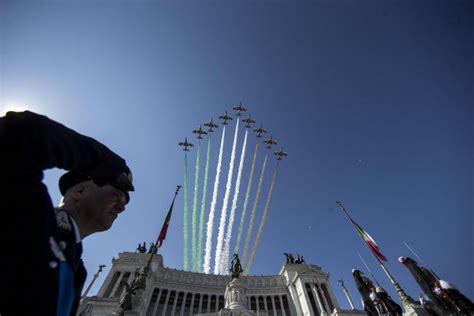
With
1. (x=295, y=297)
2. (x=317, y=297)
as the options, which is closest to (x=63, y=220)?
(x=317, y=297)

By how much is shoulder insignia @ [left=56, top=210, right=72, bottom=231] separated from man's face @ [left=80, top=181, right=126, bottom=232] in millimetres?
279

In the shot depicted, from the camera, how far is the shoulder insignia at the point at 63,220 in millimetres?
1933

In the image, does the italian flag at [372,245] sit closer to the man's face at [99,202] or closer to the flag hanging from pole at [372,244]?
the flag hanging from pole at [372,244]

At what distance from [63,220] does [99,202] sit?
395 millimetres

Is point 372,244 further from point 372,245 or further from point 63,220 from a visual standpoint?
point 63,220

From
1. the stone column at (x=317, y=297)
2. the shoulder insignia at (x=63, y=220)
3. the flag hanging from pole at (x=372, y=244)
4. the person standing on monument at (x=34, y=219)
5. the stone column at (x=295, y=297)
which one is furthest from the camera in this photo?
the stone column at (x=295, y=297)

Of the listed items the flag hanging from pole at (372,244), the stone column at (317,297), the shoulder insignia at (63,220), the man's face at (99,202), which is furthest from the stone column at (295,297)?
the shoulder insignia at (63,220)

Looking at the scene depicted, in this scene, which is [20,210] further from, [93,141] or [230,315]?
[230,315]

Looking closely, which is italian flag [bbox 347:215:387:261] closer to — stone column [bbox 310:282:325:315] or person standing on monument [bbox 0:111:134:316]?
person standing on monument [bbox 0:111:134:316]

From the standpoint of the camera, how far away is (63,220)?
1987 millimetres

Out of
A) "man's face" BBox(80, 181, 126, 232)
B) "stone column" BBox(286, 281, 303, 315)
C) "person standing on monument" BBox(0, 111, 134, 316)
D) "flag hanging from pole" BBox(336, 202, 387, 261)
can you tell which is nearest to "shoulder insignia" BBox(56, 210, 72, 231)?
"person standing on monument" BBox(0, 111, 134, 316)

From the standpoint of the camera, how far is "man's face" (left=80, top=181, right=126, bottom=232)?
2352 mm

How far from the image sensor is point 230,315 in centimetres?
2416

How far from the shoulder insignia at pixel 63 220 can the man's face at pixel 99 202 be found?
279 millimetres
